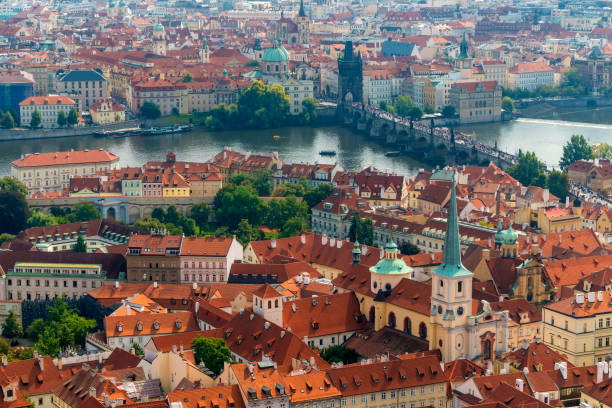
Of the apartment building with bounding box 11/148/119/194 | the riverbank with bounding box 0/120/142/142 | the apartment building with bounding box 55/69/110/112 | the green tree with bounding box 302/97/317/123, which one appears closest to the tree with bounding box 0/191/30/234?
the apartment building with bounding box 11/148/119/194

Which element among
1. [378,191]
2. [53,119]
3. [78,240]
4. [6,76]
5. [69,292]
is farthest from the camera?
[6,76]

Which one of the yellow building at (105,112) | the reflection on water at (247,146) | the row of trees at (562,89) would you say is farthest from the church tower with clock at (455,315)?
the row of trees at (562,89)

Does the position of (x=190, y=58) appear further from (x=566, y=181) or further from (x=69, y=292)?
(x=69, y=292)

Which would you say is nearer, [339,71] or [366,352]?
[366,352]

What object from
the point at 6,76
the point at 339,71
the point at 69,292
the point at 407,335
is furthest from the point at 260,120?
the point at 407,335

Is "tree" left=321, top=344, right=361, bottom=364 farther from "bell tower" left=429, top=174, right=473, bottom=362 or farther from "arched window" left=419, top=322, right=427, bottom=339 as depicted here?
"bell tower" left=429, top=174, right=473, bottom=362

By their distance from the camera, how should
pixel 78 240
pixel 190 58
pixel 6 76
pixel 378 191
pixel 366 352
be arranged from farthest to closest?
pixel 190 58 → pixel 6 76 → pixel 378 191 → pixel 78 240 → pixel 366 352
